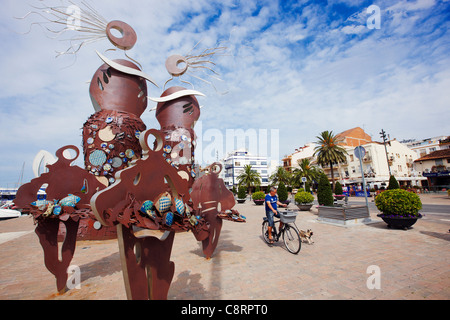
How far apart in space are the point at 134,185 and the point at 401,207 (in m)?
9.65

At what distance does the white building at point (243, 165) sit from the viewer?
64.5m

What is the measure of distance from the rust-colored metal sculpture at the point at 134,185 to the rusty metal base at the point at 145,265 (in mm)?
12

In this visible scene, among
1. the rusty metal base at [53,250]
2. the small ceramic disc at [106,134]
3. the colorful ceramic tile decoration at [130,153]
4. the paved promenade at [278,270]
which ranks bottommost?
the paved promenade at [278,270]

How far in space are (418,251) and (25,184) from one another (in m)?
9.83

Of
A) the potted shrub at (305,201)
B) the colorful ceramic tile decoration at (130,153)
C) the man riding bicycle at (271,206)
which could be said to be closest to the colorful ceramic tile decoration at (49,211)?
the colorful ceramic tile decoration at (130,153)

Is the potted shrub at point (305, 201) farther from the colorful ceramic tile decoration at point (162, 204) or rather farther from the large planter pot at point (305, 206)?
the colorful ceramic tile decoration at point (162, 204)

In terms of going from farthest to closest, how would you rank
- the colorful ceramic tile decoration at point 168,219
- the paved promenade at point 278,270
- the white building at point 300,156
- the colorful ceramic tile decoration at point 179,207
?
1. the white building at point 300,156
2. the paved promenade at point 278,270
3. the colorful ceramic tile decoration at point 179,207
4. the colorful ceramic tile decoration at point 168,219

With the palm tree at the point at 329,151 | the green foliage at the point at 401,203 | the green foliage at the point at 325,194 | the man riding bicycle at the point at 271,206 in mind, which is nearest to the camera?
the man riding bicycle at the point at 271,206

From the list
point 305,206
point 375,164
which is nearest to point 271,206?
point 305,206

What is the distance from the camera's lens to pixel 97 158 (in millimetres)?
8789

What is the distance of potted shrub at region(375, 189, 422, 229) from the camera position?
788 centimetres
